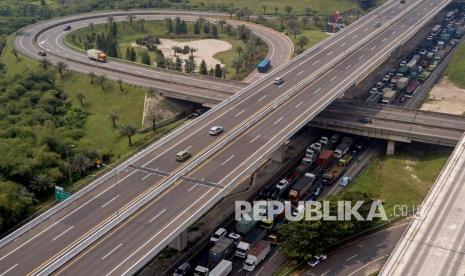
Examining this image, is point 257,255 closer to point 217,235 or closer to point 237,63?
point 217,235

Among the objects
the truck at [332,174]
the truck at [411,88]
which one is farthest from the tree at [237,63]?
the truck at [332,174]

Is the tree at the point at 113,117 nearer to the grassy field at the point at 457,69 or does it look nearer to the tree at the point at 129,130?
the tree at the point at 129,130

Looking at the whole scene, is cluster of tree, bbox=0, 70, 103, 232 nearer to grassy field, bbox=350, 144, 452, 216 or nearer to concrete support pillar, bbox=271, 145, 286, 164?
concrete support pillar, bbox=271, 145, 286, 164

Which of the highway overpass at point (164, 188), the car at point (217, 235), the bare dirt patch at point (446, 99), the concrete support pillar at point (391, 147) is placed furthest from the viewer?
the bare dirt patch at point (446, 99)

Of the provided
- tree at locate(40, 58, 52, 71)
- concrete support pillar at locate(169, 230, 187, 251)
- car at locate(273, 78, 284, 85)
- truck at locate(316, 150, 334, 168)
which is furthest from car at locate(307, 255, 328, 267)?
tree at locate(40, 58, 52, 71)

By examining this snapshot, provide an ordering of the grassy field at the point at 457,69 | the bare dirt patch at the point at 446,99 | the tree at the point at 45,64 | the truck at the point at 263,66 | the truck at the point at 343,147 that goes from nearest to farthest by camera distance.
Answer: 1. the truck at the point at 343,147
2. the bare dirt patch at the point at 446,99
3. the tree at the point at 45,64
4. the grassy field at the point at 457,69
5. the truck at the point at 263,66
